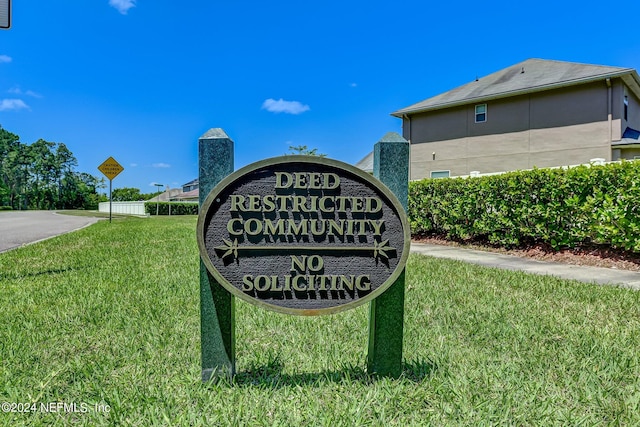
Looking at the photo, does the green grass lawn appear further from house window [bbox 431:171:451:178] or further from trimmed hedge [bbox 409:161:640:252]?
house window [bbox 431:171:451:178]

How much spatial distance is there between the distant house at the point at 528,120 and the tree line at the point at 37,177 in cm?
5823

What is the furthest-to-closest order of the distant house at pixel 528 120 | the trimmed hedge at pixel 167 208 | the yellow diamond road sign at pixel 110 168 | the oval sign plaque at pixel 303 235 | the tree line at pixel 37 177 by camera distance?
the tree line at pixel 37 177 < the trimmed hedge at pixel 167 208 < the yellow diamond road sign at pixel 110 168 < the distant house at pixel 528 120 < the oval sign plaque at pixel 303 235

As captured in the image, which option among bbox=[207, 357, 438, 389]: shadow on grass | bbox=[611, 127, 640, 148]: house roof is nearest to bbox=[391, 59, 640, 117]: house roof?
bbox=[611, 127, 640, 148]: house roof

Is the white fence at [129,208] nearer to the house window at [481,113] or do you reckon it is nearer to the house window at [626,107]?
the house window at [481,113]

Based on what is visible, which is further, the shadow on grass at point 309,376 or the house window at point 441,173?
the house window at point 441,173

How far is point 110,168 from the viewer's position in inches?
794

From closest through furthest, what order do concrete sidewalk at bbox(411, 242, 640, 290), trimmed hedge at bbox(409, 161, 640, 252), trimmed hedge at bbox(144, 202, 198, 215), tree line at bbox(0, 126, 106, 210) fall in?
1. concrete sidewalk at bbox(411, 242, 640, 290)
2. trimmed hedge at bbox(409, 161, 640, 252)
3. trimmed hedge at bbox(144, 202, 198, 215)
4. tree line at bbox(0, 126, 106, 210)

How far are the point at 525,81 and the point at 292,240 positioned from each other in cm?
1750

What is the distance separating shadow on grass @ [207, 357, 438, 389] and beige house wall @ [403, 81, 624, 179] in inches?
611

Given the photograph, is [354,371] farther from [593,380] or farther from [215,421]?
[593,380]

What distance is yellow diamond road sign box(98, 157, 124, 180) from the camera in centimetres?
1995

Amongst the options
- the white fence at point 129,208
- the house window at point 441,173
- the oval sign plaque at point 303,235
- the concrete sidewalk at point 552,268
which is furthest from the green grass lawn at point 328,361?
the white fence at point 129,208

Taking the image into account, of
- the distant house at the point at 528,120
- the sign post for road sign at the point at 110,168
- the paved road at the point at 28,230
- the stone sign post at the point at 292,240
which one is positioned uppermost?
the distant house at the point at 528,120

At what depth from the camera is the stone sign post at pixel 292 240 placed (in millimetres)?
2160
